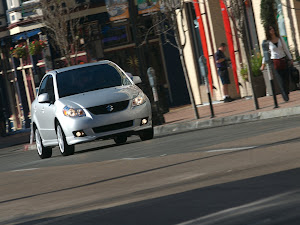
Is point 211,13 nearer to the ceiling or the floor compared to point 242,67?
nearer to the ceiling

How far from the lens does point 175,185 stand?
340 inches

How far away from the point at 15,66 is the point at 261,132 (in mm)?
29436

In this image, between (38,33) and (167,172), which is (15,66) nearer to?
(38,33)

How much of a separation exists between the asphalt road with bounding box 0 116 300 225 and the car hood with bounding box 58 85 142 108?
141 centimetres

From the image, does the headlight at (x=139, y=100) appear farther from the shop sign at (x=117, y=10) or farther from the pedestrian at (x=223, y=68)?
the shop sign at (x=117, y=10)

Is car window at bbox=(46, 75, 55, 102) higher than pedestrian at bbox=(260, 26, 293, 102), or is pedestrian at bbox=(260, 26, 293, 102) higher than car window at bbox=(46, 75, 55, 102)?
car window at bbox=(46, 75, 55, 102)

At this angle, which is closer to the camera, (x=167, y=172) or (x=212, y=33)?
(x=167, y=172)

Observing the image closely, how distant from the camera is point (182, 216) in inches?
261

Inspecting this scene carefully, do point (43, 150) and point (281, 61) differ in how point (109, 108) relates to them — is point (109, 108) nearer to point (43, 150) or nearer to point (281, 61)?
point (43, 150)

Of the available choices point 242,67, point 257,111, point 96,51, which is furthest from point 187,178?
point 96,51

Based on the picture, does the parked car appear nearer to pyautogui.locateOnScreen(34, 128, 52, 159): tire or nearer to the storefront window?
pyautogui.locateOnScreen(34, 128, 52, 159): tire

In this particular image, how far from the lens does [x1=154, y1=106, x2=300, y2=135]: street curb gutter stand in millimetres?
16669

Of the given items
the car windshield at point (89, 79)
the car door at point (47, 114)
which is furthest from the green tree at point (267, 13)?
the car door at point (47, 114)

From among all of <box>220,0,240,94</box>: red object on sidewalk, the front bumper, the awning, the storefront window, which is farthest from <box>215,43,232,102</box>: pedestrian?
the awning
